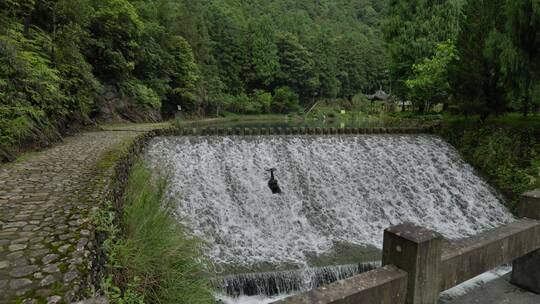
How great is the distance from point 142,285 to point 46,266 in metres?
0.72

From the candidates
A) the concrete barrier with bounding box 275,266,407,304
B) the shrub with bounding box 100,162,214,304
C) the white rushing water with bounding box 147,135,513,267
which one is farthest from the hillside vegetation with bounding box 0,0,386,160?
the concrete barrier with bounding box 275,266,407,304

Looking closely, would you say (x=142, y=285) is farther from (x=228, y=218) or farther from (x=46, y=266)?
(x=228, y=218)

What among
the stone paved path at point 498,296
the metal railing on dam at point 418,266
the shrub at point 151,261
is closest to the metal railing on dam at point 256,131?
the shrub at point 151,261

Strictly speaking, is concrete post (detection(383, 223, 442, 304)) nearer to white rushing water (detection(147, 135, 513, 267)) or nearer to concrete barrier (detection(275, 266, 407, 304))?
concrete barrier (detection(275, 266, 407, 304))

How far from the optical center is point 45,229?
273cm

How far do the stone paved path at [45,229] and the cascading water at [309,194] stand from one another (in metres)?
2.49

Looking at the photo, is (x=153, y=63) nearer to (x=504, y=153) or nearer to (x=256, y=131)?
(x=256, y=131)

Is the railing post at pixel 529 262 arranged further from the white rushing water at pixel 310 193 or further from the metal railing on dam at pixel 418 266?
the white rushing water at pixel 310 193

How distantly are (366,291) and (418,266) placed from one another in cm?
37

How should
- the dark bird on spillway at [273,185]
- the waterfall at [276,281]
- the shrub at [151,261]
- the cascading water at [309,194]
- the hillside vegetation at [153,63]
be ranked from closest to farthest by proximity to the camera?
the shrub at [151,261]
the waterfall at [276,281]
the cascading water at [309,194]
the hillside vegetation at [153,63]
the dark bird on spillway at [273,185]

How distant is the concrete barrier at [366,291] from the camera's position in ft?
4.76

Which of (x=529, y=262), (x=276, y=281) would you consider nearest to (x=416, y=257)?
(x=529, y=262)

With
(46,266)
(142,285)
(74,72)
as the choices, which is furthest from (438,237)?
(74,72)

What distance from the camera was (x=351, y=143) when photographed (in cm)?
1001
